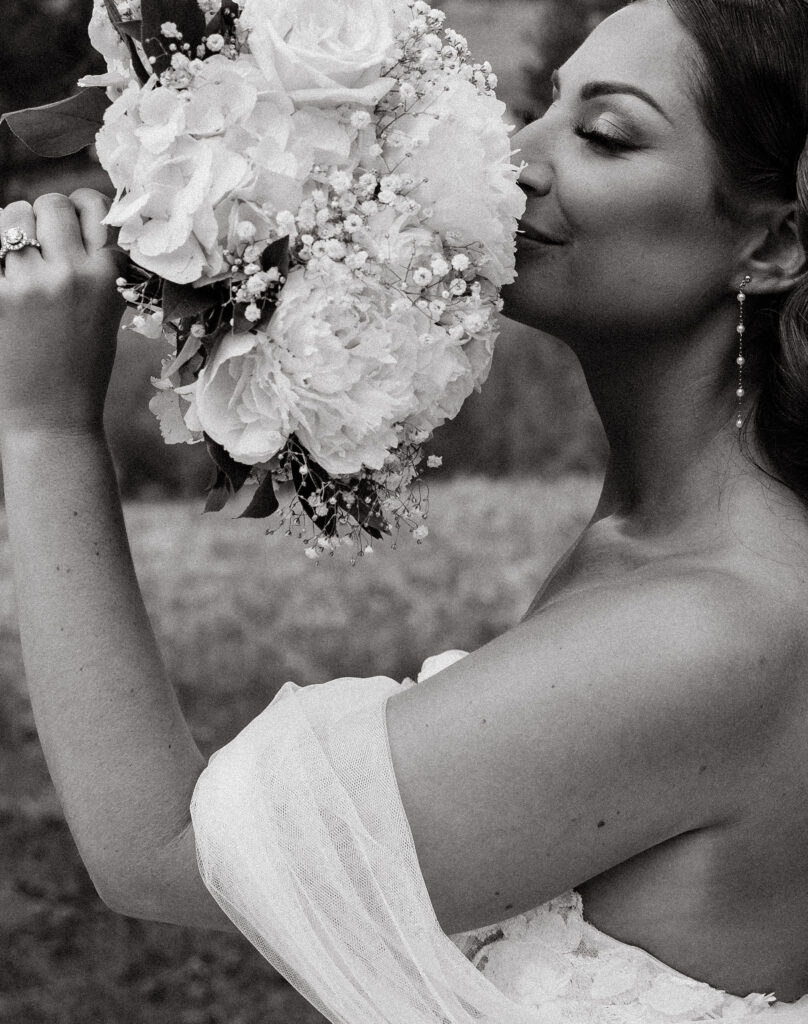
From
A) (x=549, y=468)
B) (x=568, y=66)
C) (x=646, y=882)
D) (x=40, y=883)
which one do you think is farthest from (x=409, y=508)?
(x=549, y=468)

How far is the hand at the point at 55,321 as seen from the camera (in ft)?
5.72

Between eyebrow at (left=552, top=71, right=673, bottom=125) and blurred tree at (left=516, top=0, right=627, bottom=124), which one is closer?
eyebrow at (left=552, top=71, right=673, bottom=125)

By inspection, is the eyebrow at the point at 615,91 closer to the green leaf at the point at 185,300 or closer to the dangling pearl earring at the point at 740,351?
the dangling pearl earring at the point at 740,351

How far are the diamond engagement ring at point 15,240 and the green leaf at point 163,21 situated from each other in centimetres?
30

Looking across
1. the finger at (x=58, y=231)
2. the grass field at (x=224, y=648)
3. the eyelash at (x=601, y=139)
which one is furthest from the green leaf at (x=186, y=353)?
the grass field at (x=224, y=648)

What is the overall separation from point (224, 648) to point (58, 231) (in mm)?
4695

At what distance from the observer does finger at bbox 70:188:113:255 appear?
176 centimetres

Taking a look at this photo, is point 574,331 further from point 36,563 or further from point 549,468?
point 549,468

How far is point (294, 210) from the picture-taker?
→ 1.66 m

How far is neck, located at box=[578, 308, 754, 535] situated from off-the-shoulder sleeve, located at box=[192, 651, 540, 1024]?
2.45ft

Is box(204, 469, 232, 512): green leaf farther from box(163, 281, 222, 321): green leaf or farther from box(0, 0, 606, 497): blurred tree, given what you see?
box(0, 0, 606, 497): blurred tree

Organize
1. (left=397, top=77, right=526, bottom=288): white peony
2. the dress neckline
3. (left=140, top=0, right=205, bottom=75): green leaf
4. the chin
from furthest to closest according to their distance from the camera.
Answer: the chin
the dress neckline
(left=397, top=77, right=526, bottom=288): white peony
(left=140, top=0, right=205, bottom=75): green leaf

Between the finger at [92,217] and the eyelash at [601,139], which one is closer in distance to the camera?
the finger at [92,217]

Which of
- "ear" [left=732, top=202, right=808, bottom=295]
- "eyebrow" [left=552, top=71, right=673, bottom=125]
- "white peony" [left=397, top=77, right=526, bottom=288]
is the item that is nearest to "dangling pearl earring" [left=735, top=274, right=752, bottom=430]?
"ear" [left=732, top=202, right=808, bottom=295]
